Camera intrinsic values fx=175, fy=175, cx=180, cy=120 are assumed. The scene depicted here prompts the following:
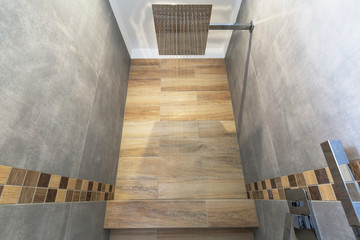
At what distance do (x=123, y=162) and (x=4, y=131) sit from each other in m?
1.07

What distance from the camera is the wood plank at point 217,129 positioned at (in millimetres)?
1707

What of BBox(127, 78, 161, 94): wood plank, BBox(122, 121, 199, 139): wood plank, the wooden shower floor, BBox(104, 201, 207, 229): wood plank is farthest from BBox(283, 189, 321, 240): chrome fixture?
BBox(127, 78, 161, 94): wood plank

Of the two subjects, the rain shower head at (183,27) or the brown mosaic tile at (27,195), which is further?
the rain shower head at (183,27)

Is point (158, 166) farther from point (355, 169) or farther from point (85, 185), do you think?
point (355, 169)

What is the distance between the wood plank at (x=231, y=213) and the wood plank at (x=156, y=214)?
2.4 inches

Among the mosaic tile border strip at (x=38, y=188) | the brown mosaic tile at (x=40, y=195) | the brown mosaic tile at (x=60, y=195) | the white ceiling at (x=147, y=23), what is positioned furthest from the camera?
the white ceiling at (x=147, y=23)

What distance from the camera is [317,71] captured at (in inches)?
26.8

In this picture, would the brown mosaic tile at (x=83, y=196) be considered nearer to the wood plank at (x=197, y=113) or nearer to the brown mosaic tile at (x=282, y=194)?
the wood plank at (x=197, y=113)

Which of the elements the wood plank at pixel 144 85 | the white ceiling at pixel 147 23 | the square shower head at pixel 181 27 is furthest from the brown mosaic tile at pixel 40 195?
the white ceiling at pixel 147 23

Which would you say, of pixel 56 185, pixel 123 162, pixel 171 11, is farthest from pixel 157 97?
pixel 56 185

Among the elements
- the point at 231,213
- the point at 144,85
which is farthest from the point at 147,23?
the point at 231,213

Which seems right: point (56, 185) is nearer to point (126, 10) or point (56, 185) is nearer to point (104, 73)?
point (104, 73)

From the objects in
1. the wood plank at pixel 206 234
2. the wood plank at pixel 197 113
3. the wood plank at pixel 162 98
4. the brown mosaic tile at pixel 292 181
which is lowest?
the wood plank at pixel 206 234

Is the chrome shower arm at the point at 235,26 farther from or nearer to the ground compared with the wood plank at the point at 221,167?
farther from the ground
